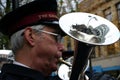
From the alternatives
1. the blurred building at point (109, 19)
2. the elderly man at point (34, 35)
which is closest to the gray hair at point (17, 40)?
the elderly man at point (34, 35)

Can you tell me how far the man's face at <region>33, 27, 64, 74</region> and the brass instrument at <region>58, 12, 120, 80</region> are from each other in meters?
0.18

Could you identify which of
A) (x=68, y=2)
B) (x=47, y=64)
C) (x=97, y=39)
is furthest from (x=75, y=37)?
(x=68, y=2)

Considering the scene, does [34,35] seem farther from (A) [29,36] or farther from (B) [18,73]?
(B) [18,73]

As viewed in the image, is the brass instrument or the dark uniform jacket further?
the brass instrument

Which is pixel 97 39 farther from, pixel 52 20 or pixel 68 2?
pixel 68 2

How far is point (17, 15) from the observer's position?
2.78 metres

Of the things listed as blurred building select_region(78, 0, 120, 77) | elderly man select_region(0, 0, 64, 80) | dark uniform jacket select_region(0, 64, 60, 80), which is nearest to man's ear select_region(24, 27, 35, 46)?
elderly man select_region(0, 0, 64, 80)

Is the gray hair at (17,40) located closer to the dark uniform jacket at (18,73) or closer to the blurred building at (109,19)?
the dark uniform jacket at (18,73)

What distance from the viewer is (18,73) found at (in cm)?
254

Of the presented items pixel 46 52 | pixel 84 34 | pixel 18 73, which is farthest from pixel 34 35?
pixel 84 34

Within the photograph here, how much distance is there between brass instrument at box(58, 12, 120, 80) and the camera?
3.20 meters

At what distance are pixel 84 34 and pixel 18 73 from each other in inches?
38.3

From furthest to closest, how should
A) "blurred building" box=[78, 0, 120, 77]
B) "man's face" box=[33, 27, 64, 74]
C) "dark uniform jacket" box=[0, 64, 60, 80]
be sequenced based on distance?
"blurred building" box=[78, 0, 120, 77] → "man's face" box=[33, 27, 64, 74] → "dark uniform jacket" box=[0, 64, 60, 80]

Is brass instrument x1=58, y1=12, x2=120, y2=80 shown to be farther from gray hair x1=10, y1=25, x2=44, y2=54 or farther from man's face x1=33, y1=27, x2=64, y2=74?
gray hair x1=10, y1=25, x2=44, y2=54
